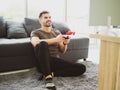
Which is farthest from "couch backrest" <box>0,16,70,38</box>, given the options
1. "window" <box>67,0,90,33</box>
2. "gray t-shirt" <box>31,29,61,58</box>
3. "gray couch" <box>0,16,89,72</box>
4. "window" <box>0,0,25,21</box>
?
"window" <box>67,0,90,33</box>

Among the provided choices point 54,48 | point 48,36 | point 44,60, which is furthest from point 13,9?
point 44,60

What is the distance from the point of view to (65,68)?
2680 mm

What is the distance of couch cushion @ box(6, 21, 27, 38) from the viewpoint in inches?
126

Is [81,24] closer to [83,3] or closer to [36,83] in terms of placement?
[83,3]

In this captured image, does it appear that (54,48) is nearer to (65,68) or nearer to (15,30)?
(65,68)

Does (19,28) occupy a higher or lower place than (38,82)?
higher

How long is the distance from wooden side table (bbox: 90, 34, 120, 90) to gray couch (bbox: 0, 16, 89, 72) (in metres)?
1.68

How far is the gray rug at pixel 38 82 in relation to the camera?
230cm

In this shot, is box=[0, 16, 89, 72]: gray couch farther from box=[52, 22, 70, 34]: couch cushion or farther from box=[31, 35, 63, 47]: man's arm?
box=[31, 35, 63, 47]: man's arm

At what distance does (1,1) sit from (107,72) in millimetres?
3349

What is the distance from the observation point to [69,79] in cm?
260

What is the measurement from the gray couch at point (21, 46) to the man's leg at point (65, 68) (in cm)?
39

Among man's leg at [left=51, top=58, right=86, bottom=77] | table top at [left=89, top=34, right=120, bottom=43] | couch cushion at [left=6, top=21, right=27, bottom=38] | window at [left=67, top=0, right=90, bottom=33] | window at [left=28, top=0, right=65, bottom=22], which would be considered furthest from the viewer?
window at [left=67, top=0, right=90, bottom=33]

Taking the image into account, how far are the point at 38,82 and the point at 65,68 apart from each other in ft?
1.42
